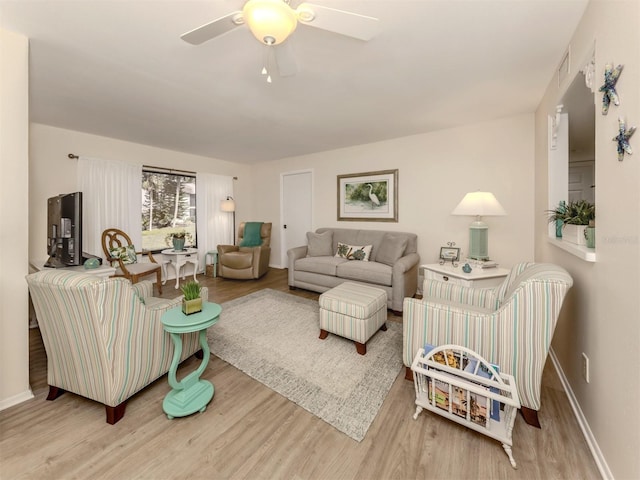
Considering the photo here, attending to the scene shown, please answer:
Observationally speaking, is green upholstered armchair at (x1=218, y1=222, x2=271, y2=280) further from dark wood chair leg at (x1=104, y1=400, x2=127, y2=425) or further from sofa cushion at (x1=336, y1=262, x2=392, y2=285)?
dark wood chair leg at (x1=104, y1=400, x2=127, y2=425)

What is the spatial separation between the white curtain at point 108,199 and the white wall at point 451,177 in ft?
9.93

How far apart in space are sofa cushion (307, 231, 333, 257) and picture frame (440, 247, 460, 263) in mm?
1666

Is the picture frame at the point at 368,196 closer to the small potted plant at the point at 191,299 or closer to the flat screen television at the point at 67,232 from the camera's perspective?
the small potted plant at the point at 191,299

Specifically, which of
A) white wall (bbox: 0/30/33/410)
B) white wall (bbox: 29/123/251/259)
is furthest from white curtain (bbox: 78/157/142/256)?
white wall (bbox: 0/30/33/410)

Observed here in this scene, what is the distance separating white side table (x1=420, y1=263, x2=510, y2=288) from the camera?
2.44 meters

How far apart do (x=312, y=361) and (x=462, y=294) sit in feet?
4.30

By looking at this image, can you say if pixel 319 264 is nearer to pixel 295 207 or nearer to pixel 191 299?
pixel 295 207

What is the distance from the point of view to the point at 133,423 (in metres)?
1.44

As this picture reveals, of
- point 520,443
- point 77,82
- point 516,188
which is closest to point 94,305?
point 77,82

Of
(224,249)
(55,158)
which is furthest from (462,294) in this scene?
(55,158)

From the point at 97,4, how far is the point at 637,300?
284 centimetres

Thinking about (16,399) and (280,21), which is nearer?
(280,21)

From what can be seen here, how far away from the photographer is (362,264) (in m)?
3.42

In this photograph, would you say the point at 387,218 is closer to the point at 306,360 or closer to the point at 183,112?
the point at 306,360
